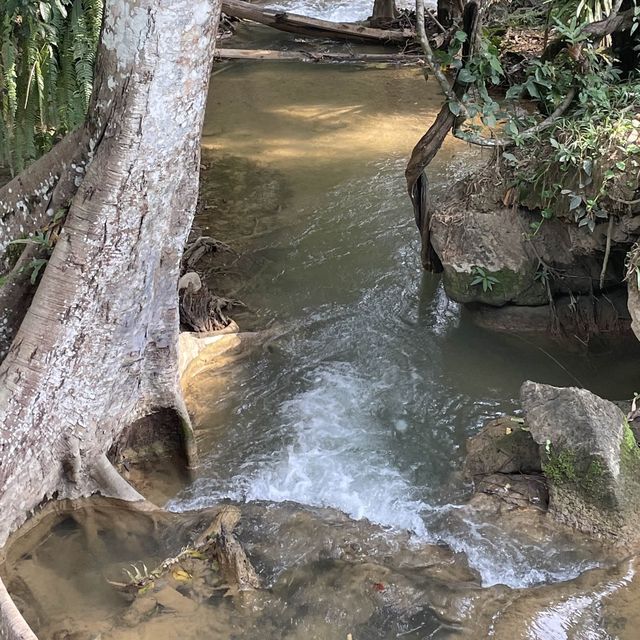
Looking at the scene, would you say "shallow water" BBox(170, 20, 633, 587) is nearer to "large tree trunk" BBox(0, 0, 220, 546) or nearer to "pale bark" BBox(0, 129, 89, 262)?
"large tree trunk" BBox(0, 0, 220, 546)

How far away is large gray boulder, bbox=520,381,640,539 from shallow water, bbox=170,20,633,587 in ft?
0.74

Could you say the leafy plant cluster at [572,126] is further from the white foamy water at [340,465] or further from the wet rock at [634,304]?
the white foamy water at [340,465]

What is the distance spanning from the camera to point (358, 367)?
5.43 meters

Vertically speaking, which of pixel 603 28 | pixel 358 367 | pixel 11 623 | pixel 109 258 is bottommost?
pixel 11 623

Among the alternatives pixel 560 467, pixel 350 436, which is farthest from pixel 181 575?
pixel 560 467

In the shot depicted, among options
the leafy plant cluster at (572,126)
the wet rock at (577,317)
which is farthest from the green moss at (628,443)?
the wet rock at (577,317)

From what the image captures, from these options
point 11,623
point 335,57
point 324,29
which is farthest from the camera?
point 324,29

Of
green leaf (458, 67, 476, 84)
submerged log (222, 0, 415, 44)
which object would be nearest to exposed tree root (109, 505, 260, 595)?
green leaf (458, 67, 476, 84)

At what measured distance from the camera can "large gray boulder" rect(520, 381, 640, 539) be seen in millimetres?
3816

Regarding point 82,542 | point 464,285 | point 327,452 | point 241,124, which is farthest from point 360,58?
point 82,542

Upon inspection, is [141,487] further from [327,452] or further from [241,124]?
[241,124]

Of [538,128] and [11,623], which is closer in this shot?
[11,623]

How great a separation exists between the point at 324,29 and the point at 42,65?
27.3 ft

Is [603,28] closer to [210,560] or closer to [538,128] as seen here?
[538,128]
